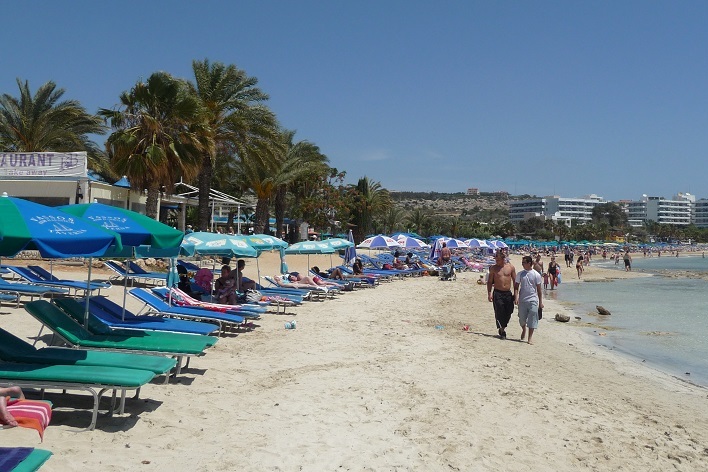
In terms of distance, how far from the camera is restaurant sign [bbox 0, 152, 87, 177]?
20.8 meters

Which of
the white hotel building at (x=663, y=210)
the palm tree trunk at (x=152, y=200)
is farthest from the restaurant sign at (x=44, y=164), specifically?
the white hotel building at (x=663, y=210)

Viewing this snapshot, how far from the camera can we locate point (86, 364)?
5.05 m

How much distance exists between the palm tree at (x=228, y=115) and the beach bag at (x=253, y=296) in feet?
36.7

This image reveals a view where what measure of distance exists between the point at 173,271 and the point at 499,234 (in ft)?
369

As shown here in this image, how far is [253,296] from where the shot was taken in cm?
1259

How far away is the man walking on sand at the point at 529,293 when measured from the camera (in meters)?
9.85

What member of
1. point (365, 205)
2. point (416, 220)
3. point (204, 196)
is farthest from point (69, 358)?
point (416, 220)

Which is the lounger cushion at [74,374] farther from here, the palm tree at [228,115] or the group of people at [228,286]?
the palm tree at [228,115]

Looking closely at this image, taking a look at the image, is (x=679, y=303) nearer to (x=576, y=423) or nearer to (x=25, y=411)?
(x=576, y=423)

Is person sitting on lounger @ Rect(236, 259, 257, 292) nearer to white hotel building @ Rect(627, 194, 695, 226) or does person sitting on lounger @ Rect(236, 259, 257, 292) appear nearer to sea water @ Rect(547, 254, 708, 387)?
sea water @ Rect(547, 254, 708, 387)

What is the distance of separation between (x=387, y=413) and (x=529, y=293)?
16.4 ft

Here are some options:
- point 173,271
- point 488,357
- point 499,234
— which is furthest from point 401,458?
point 499,234

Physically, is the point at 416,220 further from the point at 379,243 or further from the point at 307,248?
the point at 307,248

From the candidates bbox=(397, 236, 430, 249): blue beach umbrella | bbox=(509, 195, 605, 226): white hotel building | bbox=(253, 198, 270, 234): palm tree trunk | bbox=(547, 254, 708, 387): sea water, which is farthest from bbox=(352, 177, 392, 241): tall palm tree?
bbox=(509, 195, 605, 226): white hotel building
